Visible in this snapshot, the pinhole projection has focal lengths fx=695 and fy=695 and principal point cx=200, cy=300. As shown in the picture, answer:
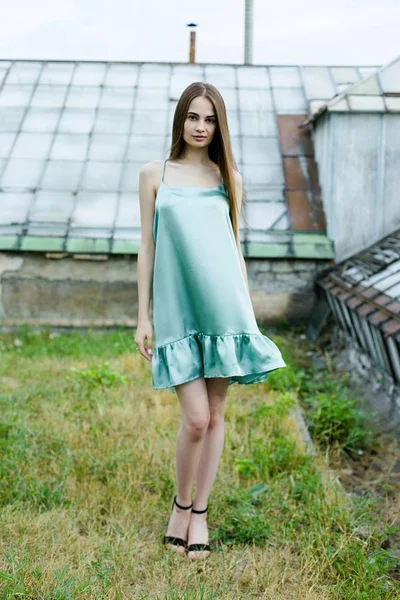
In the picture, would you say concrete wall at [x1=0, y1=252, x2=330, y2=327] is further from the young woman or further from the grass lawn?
the young woman

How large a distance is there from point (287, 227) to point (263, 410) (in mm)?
2959

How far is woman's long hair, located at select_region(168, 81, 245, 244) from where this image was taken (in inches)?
116

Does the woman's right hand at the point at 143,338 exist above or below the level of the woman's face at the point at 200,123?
below

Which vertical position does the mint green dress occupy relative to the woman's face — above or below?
below

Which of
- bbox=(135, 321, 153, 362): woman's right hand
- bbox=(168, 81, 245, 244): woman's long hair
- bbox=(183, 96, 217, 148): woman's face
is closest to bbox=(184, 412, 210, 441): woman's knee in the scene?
bbox=(135, 321, 153, 362): woman's right hand

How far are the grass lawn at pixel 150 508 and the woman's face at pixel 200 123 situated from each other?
1.75 meters

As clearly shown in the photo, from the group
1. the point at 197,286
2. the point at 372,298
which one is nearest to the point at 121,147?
the point at 372,298

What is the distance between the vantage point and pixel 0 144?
8227 millimetres

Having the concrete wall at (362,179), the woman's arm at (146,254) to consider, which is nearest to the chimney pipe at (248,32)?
the concrete wall at (362,179)

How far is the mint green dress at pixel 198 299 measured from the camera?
2.86m

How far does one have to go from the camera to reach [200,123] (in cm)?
294

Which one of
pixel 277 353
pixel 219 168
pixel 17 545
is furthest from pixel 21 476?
pixel 219 168

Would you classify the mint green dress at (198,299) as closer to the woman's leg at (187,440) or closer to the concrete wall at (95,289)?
the woman's leg at (187,440)

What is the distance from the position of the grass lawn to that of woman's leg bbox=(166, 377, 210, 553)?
143 mm
